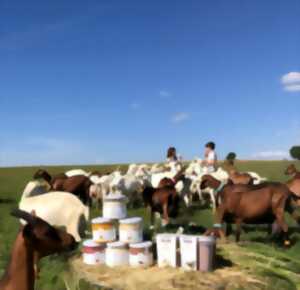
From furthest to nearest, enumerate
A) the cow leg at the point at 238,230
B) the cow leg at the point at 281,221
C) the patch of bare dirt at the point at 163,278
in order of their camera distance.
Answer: the cow leg at the point at 238,230 → the cow leg at the point at 281,221 → the patch of bare dirt at the point at 163,278

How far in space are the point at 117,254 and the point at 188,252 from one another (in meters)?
1.12

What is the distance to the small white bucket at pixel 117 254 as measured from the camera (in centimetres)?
713

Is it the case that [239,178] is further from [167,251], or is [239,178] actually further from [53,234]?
[53,234]

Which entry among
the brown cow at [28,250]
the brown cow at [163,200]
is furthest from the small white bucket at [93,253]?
the brown cow at [163,200]

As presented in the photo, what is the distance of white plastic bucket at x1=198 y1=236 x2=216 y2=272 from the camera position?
6.93m

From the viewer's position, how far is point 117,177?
18.2 m

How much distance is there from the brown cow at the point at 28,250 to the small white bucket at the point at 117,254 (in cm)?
254

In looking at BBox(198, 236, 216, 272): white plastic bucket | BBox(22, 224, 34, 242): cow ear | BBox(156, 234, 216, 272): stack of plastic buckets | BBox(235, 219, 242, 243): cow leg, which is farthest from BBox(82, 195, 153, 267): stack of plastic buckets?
BBox(22, 224, 34, 242): cow ear

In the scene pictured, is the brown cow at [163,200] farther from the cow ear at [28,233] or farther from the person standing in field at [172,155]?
the cow ear at [28,233]

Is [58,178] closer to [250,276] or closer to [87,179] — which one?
[87,179]

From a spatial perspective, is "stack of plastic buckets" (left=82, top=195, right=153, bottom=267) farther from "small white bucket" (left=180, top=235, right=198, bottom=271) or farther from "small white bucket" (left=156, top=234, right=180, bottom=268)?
"small white bucket" (left=180, top=235, right=198, bottom=271)

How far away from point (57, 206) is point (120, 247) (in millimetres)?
2425

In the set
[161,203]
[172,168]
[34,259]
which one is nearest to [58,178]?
[172,168]

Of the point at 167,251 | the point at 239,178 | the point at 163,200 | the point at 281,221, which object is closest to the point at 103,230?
the point at 167,251
